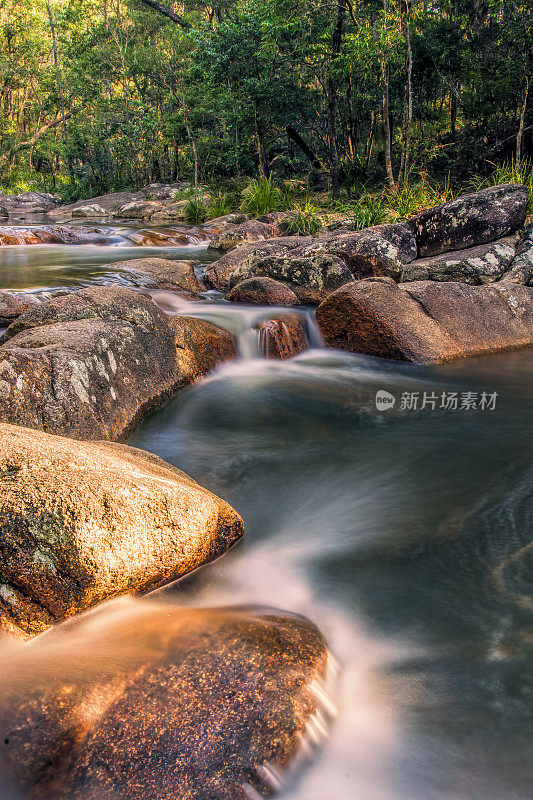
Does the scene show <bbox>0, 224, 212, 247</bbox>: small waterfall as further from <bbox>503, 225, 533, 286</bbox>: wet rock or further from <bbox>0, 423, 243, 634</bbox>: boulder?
<bbox>0, 423, 243, 634</bbox>: boulder

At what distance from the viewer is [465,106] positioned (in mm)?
17188

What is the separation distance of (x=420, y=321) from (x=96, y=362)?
4263mm

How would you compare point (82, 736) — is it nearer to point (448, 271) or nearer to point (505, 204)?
point (448, 271)

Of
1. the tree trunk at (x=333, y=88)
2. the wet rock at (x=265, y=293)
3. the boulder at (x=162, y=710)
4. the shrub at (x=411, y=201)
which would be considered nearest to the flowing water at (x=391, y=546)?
the boulder at (x=162, y=710)

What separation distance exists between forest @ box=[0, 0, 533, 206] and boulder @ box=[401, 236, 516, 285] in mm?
4522

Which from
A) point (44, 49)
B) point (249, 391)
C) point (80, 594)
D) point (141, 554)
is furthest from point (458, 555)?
point (44, 49)

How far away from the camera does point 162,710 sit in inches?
74.5

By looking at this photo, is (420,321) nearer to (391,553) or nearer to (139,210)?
(391,553)

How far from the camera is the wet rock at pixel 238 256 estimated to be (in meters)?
9.96

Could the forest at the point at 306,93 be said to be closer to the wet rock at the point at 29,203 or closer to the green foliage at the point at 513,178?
the green foliage at the point at 513,178

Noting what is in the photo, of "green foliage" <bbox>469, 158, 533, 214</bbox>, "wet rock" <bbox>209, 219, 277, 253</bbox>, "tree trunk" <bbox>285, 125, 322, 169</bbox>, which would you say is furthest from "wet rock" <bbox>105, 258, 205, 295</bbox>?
"tree trunk" <bbox>285, 125, 322, 169</bbox>

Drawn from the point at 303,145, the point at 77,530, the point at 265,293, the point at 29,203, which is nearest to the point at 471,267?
the point at 265,293

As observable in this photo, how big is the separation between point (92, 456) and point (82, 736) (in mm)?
1288
